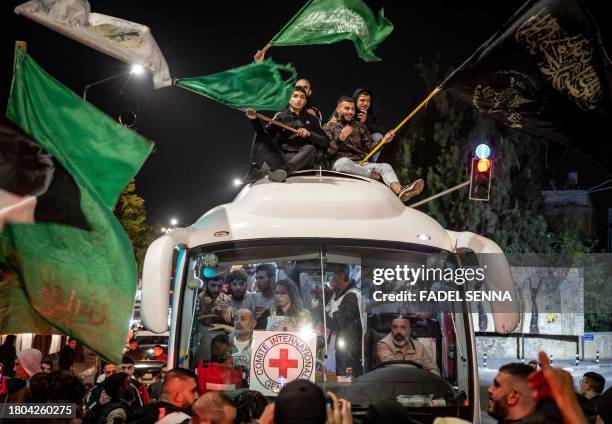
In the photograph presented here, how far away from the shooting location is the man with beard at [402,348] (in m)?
6.56

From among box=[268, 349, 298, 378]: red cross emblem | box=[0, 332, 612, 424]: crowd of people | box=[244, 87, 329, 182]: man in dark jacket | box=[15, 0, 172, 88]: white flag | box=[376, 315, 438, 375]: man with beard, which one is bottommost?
box=[0, 332, 612, 424]: crowd of people

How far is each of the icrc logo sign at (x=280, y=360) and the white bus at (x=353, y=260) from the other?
118 millimetres

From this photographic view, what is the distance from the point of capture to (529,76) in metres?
8.34

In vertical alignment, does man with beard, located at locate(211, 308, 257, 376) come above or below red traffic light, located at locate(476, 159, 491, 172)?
below

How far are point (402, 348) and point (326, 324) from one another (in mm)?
735

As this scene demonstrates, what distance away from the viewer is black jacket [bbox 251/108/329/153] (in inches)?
355

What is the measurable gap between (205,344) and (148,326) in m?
0.74

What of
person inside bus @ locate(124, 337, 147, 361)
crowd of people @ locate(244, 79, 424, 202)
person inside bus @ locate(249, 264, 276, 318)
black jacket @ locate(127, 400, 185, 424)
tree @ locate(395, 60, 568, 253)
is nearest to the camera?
black jacket @ locate(127, 400, 185, 424)

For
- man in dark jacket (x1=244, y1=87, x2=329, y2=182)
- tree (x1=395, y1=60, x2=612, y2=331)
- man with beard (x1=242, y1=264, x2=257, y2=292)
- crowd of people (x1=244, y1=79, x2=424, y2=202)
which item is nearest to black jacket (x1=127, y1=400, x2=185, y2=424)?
man with beard (x1=242, y1=264, x2=257, y2=292)

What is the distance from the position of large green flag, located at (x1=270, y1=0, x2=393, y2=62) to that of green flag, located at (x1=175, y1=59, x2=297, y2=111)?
2.87 feet

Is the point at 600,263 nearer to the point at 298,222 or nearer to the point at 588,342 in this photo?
the point at 588,342

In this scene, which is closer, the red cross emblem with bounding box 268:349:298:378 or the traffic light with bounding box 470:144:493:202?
the red cross emblem with bounding box 268:349:298:378

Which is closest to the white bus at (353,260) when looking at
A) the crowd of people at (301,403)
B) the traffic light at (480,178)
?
the crowd of people at (301,403)

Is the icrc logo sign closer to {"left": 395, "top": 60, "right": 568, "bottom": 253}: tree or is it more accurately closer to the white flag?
the white flag
